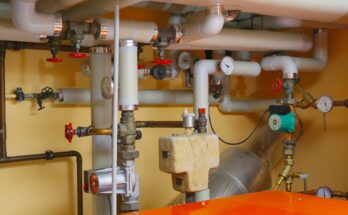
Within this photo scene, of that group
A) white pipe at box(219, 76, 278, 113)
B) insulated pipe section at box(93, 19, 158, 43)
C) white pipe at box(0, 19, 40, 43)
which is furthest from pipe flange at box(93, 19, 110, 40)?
white pipe at box(219, 76, 278, 113)

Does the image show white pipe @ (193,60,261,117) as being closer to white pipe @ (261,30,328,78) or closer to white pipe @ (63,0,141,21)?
white pipe @ (261,30,328,78)

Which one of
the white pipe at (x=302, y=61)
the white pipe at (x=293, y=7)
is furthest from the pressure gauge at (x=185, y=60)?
the white pipe at (x=293, y=7)

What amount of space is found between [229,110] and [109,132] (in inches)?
43.3

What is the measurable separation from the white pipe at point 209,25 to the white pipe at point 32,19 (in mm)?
476

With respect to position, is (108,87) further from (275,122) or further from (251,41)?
(275,122)

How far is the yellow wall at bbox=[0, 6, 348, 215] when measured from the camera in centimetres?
185

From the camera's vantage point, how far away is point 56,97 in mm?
1872

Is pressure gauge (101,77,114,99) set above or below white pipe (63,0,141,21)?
below

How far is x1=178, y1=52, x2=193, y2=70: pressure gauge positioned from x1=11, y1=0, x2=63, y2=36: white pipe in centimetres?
80

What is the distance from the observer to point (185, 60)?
7.18 feet

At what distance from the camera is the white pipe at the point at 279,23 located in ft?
6.87

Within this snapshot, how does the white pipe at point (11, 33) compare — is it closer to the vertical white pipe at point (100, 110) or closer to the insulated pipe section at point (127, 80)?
the vertical white pipe at point (100, 110)

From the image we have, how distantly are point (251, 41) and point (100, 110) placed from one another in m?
0.76

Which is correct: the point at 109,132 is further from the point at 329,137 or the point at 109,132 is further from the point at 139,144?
the point at 329,137
